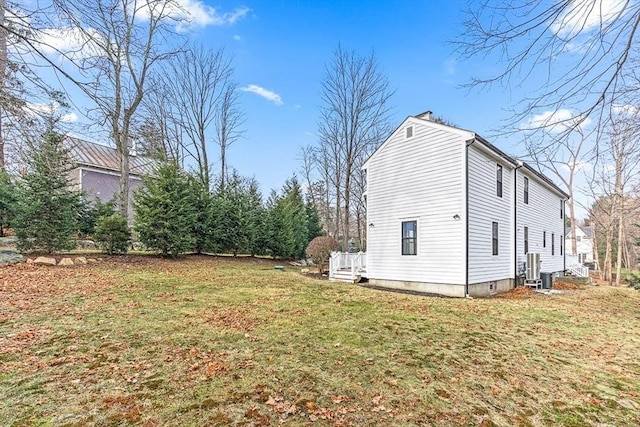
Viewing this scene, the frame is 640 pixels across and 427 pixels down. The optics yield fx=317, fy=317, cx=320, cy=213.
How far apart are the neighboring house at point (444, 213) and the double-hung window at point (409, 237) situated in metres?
0.04

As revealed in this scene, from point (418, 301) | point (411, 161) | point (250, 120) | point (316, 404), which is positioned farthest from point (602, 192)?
point (316, 404)

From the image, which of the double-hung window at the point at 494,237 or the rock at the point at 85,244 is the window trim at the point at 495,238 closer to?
the double-hung window at the point at 494,237

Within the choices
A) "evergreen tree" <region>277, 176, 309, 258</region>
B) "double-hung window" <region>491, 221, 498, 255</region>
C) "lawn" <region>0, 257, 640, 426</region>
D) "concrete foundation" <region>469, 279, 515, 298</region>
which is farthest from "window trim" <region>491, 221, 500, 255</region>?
"evergreen tree" <region>277, 176, 309, 258</region>

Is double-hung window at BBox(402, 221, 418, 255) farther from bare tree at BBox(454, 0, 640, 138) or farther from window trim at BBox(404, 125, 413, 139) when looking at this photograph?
bare tree at BBox(454, 0, 640, 138)

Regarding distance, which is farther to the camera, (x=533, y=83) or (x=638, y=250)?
(x=638, y=250)

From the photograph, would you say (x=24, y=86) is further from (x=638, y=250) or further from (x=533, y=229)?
(x=638, y=250)

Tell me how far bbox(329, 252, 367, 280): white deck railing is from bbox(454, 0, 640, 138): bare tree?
10.2m

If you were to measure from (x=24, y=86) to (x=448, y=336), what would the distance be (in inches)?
267

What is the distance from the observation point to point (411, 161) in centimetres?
1127

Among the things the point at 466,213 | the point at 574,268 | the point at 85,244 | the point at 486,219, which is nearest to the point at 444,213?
the point at 466,213

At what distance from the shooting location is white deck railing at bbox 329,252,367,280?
12836 millimetres

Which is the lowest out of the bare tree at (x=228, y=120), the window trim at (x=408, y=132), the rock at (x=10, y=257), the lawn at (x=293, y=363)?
the lawn at (x=293, y=363)

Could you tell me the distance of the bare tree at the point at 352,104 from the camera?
20109mm

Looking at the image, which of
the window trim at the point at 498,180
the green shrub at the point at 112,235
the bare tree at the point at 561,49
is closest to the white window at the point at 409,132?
the window trim at the point at 498,180
